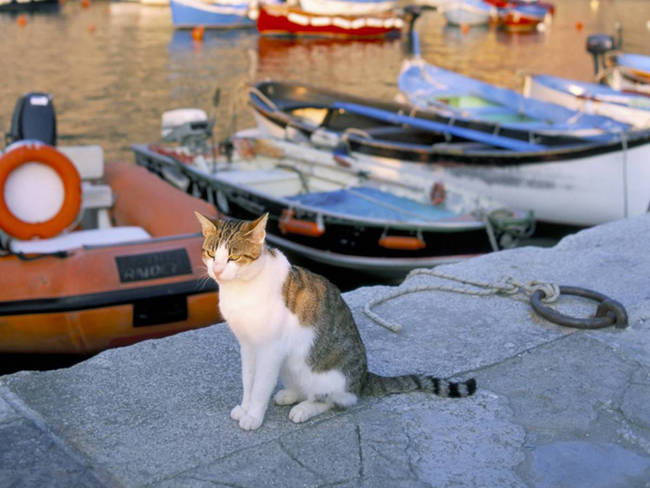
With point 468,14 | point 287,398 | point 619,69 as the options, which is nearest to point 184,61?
point 619,69

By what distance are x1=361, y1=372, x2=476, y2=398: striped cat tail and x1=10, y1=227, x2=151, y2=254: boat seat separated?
372 centimetres

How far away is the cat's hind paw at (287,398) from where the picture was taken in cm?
295

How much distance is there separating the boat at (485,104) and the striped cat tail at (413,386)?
7458 mm

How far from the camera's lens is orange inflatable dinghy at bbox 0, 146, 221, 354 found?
5918 mm

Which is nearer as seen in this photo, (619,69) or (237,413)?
(237,413)

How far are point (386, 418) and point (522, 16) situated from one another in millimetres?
34928

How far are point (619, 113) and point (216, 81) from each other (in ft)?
45.8

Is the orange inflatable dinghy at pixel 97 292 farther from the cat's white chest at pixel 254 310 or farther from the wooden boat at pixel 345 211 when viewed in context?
the cat's white chest at pixel 254 310

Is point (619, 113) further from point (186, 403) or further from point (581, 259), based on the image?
point (186, 403)

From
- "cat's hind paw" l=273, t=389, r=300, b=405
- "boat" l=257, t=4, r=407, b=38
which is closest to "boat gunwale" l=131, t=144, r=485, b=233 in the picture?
"cat's hind paw" l=273, t=389, r=300, b=405

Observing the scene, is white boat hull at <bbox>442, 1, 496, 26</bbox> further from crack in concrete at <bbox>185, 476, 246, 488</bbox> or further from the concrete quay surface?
crack in concrete at <bbox>185, 476, 246, 488</bbox>

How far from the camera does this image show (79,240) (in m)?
6.44

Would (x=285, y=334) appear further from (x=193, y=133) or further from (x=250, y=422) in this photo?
(x=193, y=133)

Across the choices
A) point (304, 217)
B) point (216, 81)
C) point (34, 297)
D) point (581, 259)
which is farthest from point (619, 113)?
point (216, 81)
